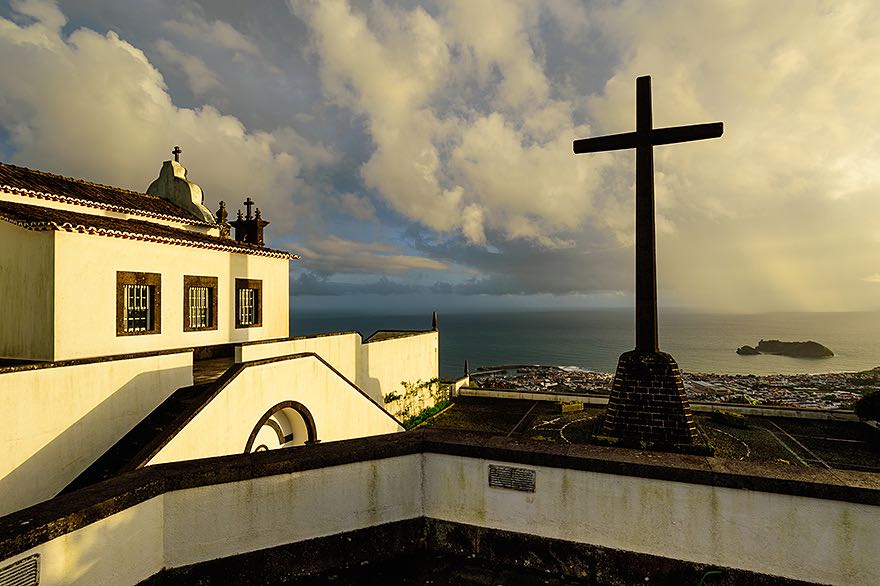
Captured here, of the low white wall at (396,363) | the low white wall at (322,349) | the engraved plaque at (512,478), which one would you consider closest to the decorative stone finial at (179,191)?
the low white wall at (322,349)

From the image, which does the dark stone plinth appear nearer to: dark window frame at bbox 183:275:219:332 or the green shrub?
the green shrub

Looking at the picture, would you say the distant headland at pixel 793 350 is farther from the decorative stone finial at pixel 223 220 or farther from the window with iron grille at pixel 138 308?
the window with iron grille at pixel 138 308

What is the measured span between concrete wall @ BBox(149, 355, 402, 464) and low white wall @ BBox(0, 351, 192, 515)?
2.17m

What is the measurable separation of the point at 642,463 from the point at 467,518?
1824mm

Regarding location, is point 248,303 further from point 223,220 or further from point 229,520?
point 229,520

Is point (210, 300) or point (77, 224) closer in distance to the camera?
point (77, 224)

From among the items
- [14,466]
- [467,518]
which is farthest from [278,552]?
[14,466]

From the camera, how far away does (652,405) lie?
1227cm

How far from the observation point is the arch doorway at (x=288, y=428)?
1180 centimetres

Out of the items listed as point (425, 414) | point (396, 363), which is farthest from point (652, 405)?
point (425, 414)

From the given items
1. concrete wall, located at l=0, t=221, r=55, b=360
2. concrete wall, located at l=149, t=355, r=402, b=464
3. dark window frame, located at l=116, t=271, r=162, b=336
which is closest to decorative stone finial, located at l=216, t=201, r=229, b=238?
dark window frame, located at l=116, t=271, r=162, b=336

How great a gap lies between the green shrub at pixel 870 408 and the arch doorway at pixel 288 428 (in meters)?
22.7

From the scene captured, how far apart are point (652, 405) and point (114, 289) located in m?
15.7

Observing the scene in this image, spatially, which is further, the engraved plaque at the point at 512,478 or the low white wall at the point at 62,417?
the low white wall at the point at 62,417
